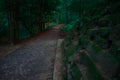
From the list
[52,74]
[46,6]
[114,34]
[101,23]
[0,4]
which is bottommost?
[52,74]

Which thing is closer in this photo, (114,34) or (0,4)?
(114,34)

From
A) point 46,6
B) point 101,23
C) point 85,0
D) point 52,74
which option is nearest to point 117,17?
point 101,23

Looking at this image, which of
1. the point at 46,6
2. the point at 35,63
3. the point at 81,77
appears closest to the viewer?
the point at 81,77

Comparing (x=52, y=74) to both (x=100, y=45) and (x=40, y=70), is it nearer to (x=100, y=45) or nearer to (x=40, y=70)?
(x=40, y=70)

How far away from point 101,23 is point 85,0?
539 centimetres

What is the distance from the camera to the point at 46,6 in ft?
63.1

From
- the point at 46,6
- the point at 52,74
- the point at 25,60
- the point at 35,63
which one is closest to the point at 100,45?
the point at 52,74

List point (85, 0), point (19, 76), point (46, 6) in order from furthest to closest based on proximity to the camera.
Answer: point (46, 6) → point (85, 0) → point (19, 76)

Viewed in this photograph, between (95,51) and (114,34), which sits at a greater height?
(114,34)

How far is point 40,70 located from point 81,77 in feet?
6.87

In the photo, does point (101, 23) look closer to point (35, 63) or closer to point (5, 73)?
point (35, 63)

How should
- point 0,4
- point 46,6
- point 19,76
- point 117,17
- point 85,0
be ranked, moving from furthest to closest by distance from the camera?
point 46,6, point 0,4, point 85,0, point 19,76, point 117,17

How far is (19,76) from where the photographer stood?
4.25 m

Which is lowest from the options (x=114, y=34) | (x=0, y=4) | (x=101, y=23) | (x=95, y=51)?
(x=95, y=51)
